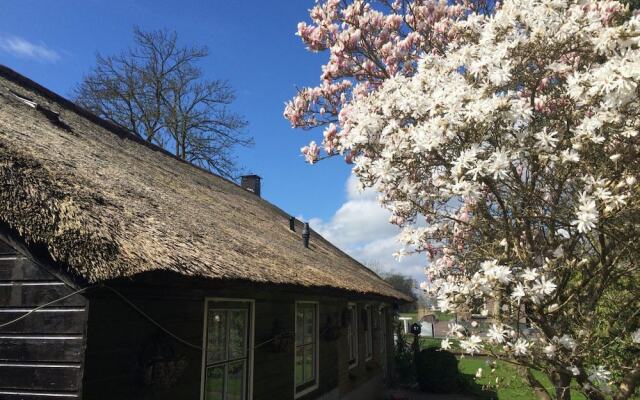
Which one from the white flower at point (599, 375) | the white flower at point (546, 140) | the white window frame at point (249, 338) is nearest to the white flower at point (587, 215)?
the white flower at point (546, 140)

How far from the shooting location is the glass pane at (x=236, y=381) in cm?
561

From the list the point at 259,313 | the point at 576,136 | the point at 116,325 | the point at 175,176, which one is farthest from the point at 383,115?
the point at 175,176

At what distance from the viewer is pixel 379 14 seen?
709 cm

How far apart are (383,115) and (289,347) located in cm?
371

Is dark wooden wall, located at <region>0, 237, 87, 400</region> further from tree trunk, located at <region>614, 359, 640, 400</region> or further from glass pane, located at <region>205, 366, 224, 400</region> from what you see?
tree trunk, located at <region>614, 359, 640, 400</region>

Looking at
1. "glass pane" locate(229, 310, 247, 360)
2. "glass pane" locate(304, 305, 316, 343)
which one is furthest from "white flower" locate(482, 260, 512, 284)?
"glass pane" locate(304, 305, 316, 343)

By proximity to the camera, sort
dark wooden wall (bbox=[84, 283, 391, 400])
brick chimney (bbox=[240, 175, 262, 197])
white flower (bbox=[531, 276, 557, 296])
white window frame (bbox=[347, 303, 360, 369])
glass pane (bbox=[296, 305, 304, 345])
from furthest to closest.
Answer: brick chimney (bbox=[240, 175, 262, 197]) → white window frame (bbox=[347, 303, 360, 369]) → glass pane (bbox=[296, 305, 304, 345]) → white flower (bbox=[531, 276, 557, 296]) → dark wooden wall (bbox=[84, 283, 391, 400])

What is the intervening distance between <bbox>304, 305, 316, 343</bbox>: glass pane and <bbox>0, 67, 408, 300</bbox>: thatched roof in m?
0.94

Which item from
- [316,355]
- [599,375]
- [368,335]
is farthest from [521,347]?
[368,335]

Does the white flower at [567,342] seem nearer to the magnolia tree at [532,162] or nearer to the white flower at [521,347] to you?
the magnolia tree at [532,162]

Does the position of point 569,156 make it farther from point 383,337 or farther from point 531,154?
point 383,337

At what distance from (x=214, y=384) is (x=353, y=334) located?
21.5 ft

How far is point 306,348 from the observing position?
26.9ft

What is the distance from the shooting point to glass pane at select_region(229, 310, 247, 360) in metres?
5.72
